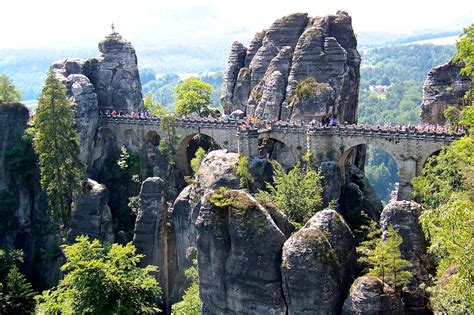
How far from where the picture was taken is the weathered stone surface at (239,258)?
30.1 metres

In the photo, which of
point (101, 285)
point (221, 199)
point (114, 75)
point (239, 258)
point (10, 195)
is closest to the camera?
point (239, 258)

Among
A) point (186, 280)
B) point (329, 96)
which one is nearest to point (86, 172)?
point (186, 280)

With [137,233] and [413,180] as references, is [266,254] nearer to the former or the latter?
[413,180]

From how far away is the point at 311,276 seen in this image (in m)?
29.0

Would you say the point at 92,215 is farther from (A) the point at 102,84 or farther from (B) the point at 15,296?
(A) the point at 102,84

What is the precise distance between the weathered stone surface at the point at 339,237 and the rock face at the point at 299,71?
2202cm

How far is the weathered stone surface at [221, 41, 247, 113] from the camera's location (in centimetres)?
6369

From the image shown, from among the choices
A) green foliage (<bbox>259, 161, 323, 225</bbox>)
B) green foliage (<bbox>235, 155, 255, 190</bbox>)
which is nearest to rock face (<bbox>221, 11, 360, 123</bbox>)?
green foliage (<bbox>235, 155, 255, 190</bbox>)

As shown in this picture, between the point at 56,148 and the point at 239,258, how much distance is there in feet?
84.4

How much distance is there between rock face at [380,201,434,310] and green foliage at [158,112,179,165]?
28.8 m

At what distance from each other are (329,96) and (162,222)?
54.5ft

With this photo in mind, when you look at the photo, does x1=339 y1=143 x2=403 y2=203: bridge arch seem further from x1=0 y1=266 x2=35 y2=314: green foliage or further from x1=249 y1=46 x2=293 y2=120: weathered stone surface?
x1=0 y1=266 x2=35 y2=314: green foliage

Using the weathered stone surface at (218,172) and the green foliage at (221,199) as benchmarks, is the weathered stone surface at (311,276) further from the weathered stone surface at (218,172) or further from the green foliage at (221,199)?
the weathered stone surface at (218,172)

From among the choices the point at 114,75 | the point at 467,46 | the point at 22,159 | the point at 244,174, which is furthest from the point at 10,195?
the point at 467,46
